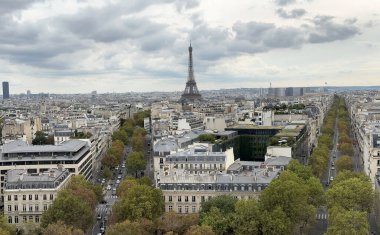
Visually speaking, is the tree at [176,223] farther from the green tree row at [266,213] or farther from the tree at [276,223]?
the tree at [276,223]

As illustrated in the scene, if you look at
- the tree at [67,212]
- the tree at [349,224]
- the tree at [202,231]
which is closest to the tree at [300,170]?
the tree at [349,224]

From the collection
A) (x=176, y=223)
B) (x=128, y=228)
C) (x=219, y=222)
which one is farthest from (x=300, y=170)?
(x=128, y=228)

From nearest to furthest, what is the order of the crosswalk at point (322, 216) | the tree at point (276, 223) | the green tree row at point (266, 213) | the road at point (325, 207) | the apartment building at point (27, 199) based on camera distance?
the tree at point (276, 223) < the green tree row at point (266, 213) < the road at point (325, 207) < the apartment building at point (27, 199) < the crosswalk at point (322, 216)

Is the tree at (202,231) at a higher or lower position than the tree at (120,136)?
lower

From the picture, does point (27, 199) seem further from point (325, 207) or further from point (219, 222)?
point (325, 207)

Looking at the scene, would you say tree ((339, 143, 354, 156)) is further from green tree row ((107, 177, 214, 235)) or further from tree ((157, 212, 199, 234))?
tree ((157, 212, 199, 234))

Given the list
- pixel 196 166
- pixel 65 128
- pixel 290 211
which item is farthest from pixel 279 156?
pixel 65 128
